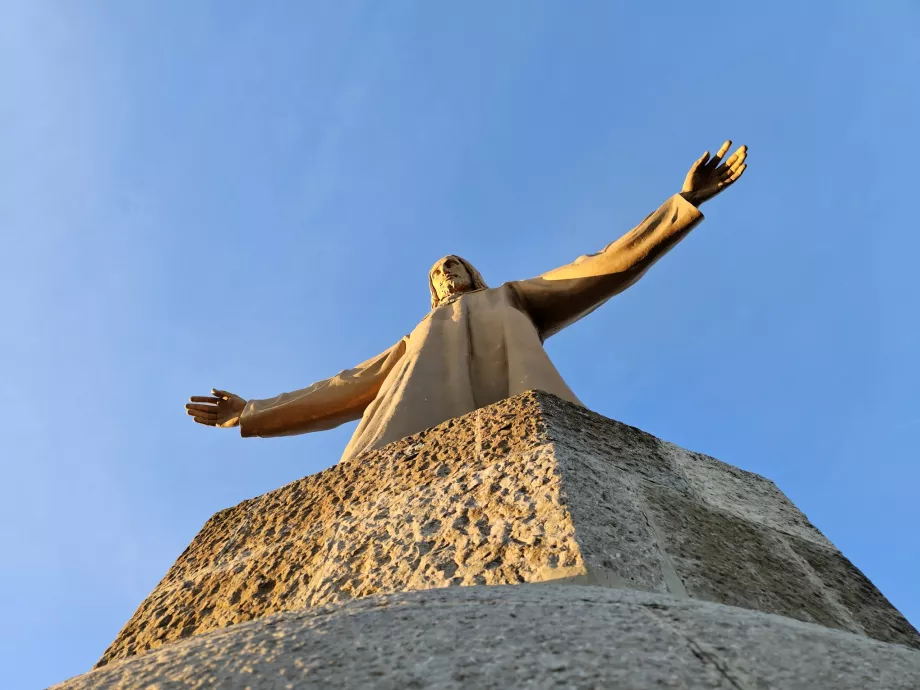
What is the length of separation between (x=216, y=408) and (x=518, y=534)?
3698 millimetres

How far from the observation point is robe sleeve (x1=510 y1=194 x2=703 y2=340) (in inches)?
156

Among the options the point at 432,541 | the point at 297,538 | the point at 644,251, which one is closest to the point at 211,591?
the point at 297,538

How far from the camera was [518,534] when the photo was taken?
191cm

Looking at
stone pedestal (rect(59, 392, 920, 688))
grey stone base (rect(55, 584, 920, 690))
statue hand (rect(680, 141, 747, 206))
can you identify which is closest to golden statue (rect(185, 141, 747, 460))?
statue hand (rect(680, 141, 747, 206))

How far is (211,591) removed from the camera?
93.7 inches

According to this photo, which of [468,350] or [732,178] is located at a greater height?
[732,178]

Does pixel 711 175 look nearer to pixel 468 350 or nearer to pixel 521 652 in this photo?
pixel 468 350

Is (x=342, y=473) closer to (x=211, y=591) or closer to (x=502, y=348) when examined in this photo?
(x=211, y=591)

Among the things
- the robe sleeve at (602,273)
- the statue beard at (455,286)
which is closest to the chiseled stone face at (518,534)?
the robe sleeve at (602,273)

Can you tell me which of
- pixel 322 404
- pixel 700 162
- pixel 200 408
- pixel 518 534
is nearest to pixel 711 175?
pixel 700 162

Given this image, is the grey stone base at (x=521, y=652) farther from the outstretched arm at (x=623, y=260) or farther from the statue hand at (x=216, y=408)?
the statue hand at (x=216, y=408)

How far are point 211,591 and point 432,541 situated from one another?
75 centimetres

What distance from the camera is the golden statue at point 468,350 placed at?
11.8 feet

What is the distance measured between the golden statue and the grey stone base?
2061 millimetres
